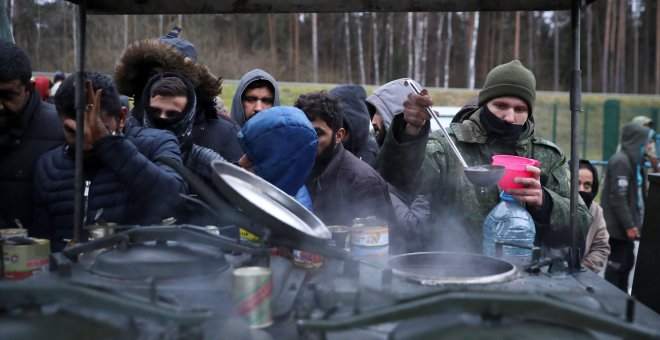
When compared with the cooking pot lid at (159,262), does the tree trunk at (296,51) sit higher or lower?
higher

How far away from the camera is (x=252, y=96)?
3.92 metres

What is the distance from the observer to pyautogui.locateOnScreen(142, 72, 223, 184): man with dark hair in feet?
9.12

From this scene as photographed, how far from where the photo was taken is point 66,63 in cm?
1598

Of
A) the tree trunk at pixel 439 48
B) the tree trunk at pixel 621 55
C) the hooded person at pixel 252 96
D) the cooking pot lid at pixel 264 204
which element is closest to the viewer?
the cooking pot lid at pixel 264 204

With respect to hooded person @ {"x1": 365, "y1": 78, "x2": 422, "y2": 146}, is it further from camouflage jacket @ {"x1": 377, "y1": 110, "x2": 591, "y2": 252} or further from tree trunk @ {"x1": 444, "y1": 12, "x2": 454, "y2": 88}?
tree trunk @ {"x1": 444, "y1": 12, "x2": 454, "y2": 88}

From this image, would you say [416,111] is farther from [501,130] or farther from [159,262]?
[159,262]

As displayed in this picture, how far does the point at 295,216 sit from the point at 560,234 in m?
1.21

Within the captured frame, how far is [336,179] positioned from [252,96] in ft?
3.69

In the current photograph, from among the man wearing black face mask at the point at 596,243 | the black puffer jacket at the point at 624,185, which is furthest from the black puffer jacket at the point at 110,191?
the black puffer jacket at the point at 624,185

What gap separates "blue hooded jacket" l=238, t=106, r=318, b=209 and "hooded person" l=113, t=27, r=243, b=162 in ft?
3.93

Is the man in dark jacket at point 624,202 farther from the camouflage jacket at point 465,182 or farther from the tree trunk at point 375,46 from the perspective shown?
the tree trunk at point 375,46

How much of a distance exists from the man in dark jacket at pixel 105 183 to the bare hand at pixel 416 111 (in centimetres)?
96

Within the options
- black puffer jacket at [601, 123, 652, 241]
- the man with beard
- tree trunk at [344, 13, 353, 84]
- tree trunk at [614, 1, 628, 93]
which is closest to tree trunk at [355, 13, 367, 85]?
tree trunk at [344, 13, 353, 84]

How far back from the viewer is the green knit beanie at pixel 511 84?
8.55 ft
